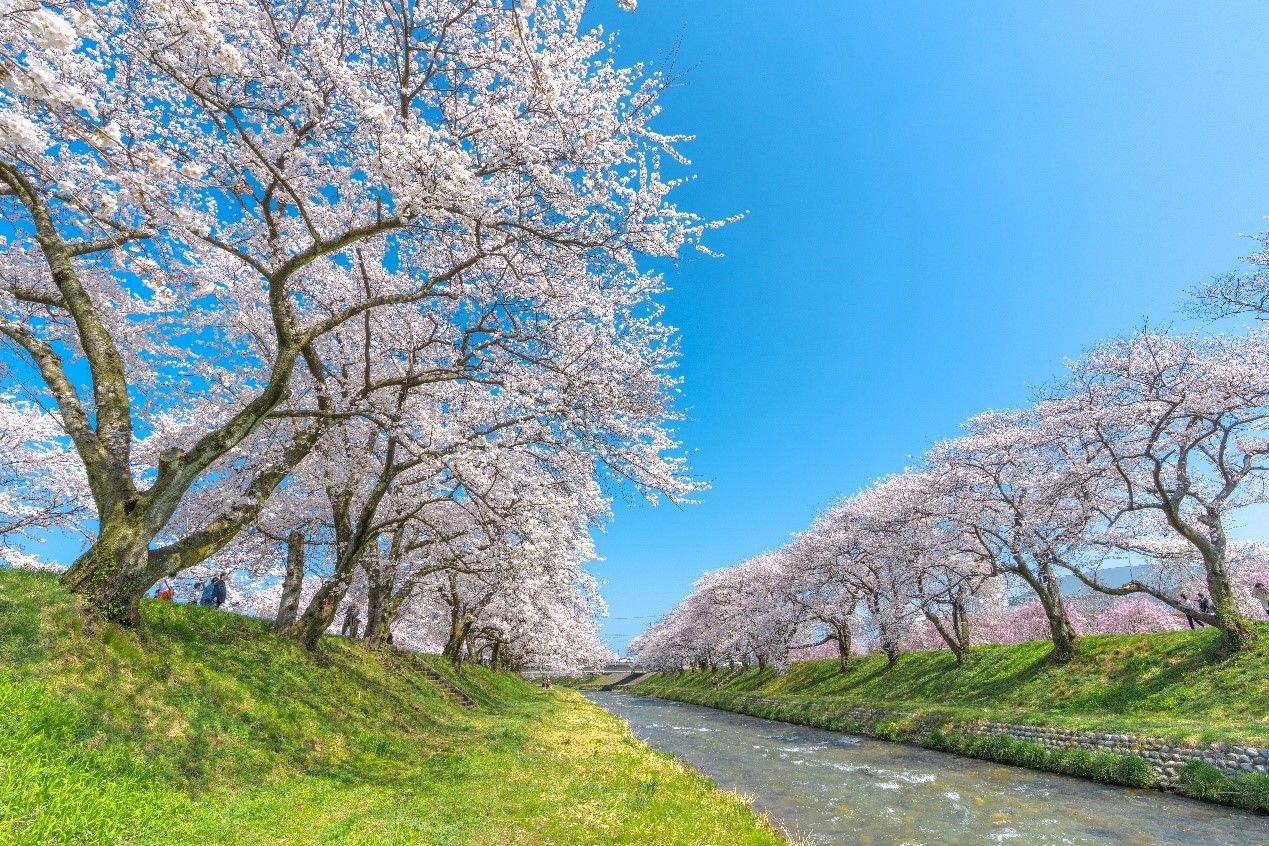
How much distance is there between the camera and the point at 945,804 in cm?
1393

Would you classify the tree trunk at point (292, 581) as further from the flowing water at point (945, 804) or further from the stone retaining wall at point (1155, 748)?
the stone retaining wall at point (1155, 748)

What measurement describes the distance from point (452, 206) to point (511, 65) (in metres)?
3.01

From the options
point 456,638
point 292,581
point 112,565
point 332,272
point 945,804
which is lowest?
point 945,804

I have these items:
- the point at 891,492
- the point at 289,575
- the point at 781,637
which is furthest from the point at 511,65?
the point at 781,637

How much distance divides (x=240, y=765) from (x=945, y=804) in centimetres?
1506

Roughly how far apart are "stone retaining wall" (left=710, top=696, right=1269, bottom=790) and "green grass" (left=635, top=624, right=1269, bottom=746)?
A: 0.32 meters

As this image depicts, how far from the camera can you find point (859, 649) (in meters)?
64.2

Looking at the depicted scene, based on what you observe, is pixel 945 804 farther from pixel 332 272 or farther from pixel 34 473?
pixel 34 473

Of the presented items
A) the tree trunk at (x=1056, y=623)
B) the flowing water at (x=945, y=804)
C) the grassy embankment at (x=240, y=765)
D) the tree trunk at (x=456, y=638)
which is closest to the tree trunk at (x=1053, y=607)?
the tree trunk at (x=1056, y=623)

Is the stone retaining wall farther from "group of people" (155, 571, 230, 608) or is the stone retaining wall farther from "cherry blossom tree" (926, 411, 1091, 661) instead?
"group of people" (155, 571, 230, 608)

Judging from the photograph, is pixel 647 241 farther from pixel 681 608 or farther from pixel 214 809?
pixel 681 608

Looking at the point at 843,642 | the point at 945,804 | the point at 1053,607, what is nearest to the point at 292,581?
the point at 945,804

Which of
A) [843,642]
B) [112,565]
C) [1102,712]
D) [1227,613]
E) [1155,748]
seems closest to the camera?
[112,565]

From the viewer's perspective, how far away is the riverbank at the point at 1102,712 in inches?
539
